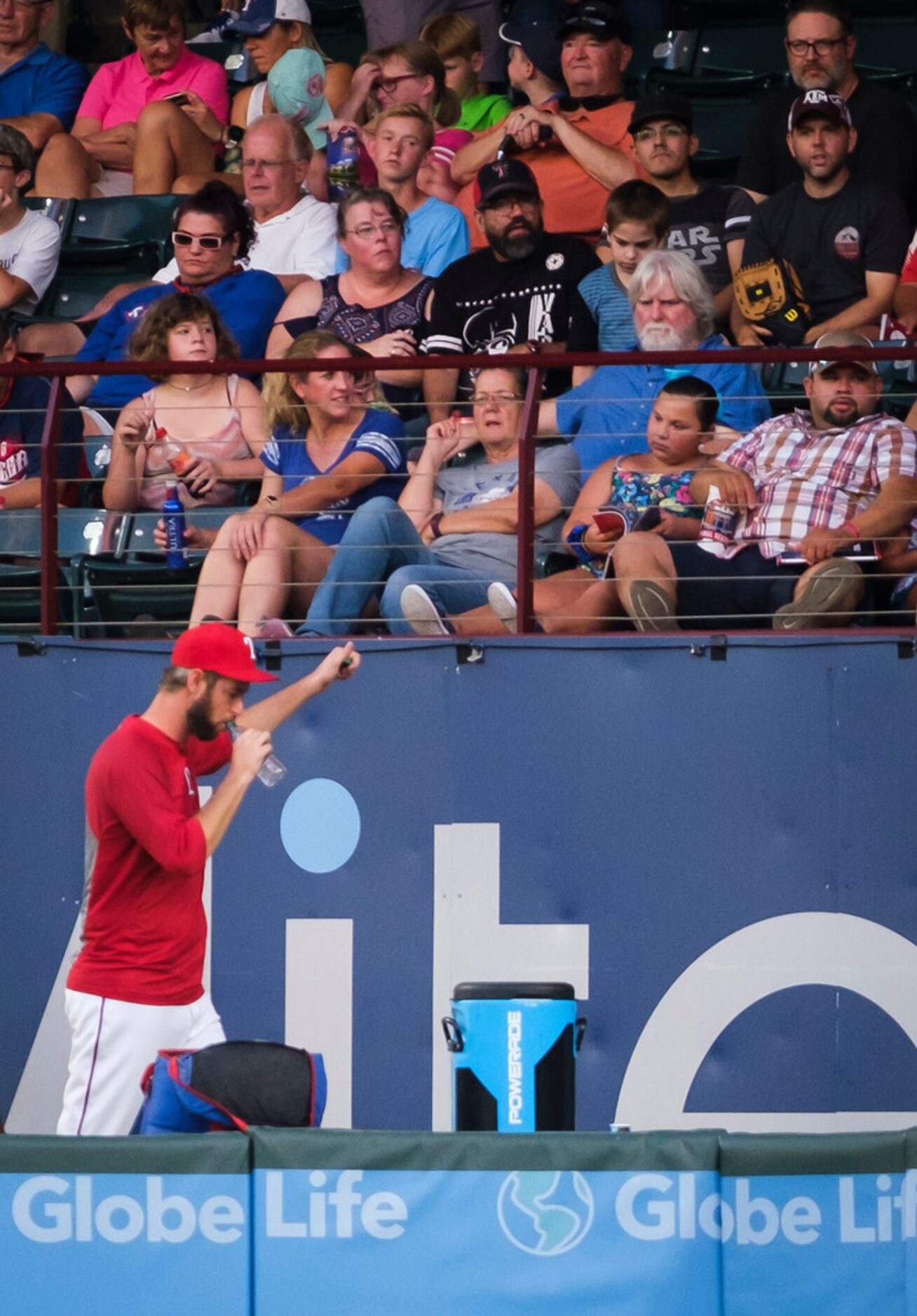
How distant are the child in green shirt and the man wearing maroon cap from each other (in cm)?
535

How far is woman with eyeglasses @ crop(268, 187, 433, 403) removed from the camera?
8.87 meters

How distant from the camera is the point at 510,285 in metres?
8.85

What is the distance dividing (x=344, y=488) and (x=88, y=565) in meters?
1.00

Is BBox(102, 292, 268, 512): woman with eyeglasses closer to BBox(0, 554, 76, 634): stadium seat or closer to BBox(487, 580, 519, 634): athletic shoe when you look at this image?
BBox(0, 554, 76, 634): stadium seat

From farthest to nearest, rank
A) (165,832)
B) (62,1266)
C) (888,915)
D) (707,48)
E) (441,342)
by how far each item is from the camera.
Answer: (707,48), (441,342), (888,915), (165,832), (62,1266)

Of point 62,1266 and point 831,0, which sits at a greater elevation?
point 831,0

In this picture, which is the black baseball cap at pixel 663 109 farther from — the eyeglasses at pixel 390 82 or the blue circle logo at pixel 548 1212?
the blue circle logo at pixel 548 1212

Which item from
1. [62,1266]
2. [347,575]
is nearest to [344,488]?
[347,575]

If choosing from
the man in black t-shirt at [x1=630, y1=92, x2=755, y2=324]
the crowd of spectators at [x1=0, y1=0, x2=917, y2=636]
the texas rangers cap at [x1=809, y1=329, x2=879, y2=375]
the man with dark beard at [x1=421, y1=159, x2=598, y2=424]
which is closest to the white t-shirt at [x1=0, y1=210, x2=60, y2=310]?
the crowd of spectators at [x1=0, y1=0, x2=917, y2=636]

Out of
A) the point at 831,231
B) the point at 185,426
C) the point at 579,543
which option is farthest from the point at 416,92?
the point at 579,543

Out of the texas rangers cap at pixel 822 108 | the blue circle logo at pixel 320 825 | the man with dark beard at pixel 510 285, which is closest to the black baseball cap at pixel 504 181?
the man with dark beard at pixel 510 285

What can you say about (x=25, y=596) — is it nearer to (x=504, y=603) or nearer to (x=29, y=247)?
(x=504, y=603)

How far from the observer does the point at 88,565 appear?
8023 millimetres

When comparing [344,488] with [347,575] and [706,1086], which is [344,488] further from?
[706,1086]
